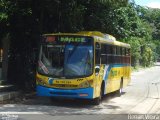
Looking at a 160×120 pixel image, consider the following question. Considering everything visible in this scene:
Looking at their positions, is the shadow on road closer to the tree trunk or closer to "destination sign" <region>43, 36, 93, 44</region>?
"destination sign" <region>43, 36, 93, 44</region>

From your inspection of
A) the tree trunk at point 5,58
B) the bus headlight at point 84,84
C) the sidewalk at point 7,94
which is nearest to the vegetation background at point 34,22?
the tree trunk at point 5,58

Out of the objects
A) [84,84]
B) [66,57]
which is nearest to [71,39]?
[66,57]

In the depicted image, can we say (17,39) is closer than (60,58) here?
No

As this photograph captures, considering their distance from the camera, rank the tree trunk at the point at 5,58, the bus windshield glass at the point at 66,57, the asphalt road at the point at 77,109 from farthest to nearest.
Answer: the tree trunk at the point at 5,58 < the bus windshield glass at the point at 66,57 < the asphalt road at the point at 77,109

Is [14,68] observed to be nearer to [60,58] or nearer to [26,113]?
[60,58]

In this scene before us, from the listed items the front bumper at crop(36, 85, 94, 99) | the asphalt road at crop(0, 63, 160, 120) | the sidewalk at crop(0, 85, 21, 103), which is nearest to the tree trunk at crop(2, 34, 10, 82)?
the sidewalk at crop(0, 85, 21, 103)

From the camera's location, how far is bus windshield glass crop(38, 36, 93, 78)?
17.5 m

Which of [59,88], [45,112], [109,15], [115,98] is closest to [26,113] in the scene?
[45,112]

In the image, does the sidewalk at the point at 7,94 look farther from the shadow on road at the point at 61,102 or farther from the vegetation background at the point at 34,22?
the vegetation background at the point at 34,22

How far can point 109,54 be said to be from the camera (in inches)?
803

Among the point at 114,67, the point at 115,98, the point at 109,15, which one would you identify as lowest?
the point at 115,98

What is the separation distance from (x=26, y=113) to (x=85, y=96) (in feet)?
9.91

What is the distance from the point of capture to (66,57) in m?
17.8

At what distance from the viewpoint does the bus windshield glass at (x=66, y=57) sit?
17.5m
